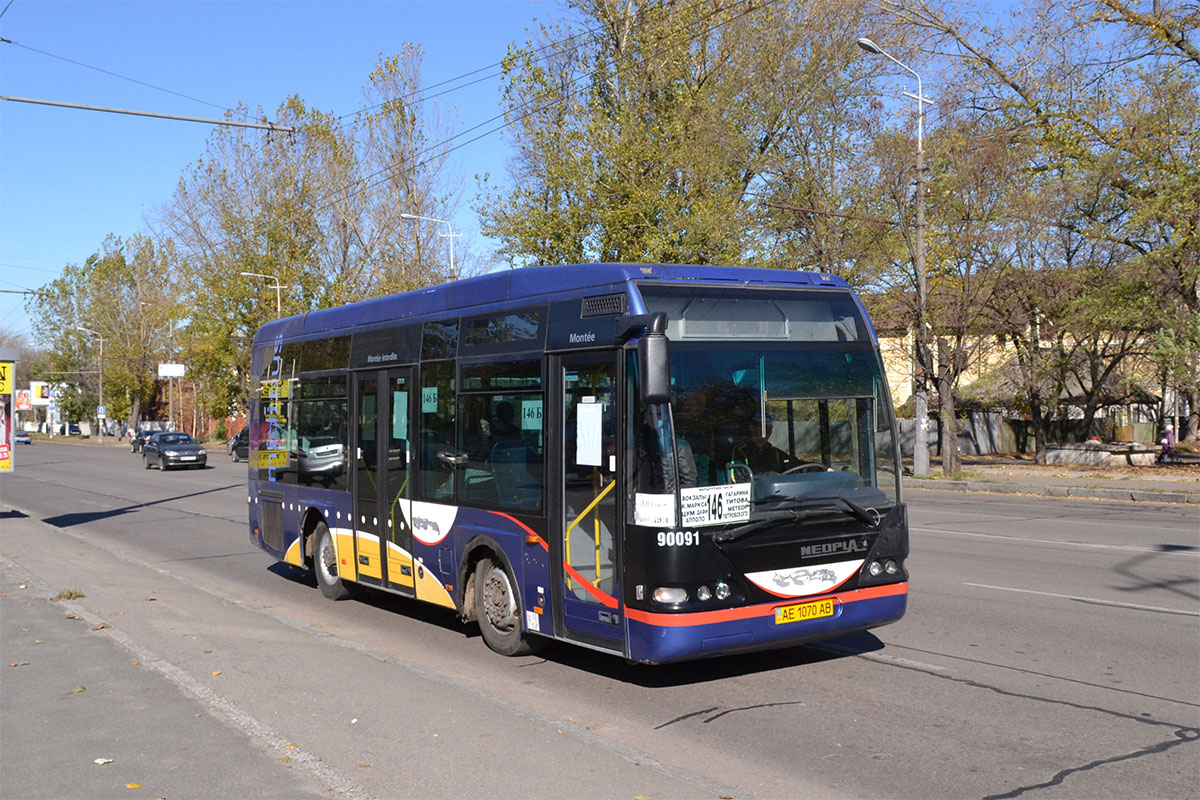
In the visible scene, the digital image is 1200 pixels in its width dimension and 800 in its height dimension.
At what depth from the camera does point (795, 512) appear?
7.29 meters

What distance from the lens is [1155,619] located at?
31.3ft

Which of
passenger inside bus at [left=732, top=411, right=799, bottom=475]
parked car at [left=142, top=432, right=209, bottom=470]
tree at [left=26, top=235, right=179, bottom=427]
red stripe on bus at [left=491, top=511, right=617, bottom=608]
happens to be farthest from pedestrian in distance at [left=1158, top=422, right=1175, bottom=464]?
tree at [left=26, top=235, right=179, bottom=427]

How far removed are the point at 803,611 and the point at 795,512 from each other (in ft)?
2.26

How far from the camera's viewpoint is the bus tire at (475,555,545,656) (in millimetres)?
8445

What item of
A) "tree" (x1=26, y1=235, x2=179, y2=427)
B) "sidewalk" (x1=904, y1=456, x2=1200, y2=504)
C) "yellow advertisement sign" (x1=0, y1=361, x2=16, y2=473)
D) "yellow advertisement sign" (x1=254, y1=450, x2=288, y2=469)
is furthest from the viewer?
→ "tree" (x1=26, y1=235, x2=179, y2=427)

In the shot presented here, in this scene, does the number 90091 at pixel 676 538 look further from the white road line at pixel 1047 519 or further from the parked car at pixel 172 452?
the parked car at pixel 172 452

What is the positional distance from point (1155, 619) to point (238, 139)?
53.7m

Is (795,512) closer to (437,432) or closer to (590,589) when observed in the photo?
(590,589)

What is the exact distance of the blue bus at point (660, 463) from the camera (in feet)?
23.0

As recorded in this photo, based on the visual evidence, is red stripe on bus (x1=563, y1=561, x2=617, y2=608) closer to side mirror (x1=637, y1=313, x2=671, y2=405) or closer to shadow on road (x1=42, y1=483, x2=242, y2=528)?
side mirror (x1=637, y1=313, x2=671, y2=405)

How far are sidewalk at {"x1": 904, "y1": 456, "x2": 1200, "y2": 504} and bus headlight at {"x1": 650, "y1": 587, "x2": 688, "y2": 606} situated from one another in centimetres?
1994

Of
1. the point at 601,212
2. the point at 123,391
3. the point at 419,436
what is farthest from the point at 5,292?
the point at 123,391

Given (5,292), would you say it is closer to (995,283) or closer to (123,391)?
(995,283)

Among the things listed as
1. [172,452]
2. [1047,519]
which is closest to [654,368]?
[1047,519]
